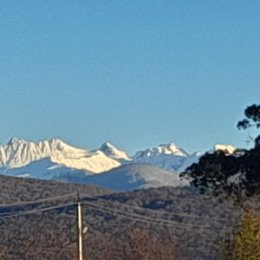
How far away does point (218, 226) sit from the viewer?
99.6 m

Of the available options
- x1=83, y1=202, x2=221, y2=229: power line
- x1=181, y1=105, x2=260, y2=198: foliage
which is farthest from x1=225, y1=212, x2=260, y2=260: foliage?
x1=83, y1=202, x2=221, y2=229: power line

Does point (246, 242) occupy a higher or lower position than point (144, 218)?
Answer: lower

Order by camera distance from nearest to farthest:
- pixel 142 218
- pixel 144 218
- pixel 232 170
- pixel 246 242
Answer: pixel 246 242, pixel 232 170, pixel 144 218, pixel 142 218

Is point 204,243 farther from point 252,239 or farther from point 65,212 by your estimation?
point 252,239

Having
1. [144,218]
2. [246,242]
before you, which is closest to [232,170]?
[246,242]

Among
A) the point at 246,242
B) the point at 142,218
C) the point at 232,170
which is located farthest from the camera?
the point at 142,218

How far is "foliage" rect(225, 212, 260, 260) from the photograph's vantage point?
3606cm

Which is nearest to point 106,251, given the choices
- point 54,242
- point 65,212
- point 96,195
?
point 54,242

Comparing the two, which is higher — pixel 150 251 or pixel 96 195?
pixel 96 195

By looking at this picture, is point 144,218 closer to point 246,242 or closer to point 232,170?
point 232,170

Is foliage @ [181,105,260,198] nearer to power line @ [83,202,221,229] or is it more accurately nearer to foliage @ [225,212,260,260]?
foliage @ [225,212,260,260]

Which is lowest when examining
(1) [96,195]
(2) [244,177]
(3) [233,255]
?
(3) [233,255]

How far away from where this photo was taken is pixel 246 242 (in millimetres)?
36156

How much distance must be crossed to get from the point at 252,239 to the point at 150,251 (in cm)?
4243
